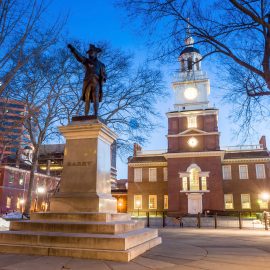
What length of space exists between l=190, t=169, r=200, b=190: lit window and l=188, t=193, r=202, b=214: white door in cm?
120

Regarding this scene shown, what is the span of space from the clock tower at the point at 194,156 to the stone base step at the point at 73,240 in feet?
110

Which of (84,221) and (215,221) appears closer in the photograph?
(84,221)

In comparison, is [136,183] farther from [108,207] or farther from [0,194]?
[108,207]

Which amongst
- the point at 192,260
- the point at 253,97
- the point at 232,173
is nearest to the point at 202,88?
the point at 232,173

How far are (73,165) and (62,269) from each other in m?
4.07

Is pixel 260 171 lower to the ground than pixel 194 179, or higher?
higher

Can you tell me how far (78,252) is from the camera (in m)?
5.54

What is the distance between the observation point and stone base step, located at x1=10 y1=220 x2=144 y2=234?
6.27 meters

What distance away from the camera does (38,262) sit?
4996 millimetres

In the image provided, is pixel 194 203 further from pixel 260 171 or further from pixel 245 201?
pixel 260 171

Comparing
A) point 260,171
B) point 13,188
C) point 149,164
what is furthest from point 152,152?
point 13,188

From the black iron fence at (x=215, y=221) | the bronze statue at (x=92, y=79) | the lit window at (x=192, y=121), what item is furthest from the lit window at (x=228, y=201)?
the bronze statue at (x=92, y=79)

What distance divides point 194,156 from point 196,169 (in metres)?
1.89

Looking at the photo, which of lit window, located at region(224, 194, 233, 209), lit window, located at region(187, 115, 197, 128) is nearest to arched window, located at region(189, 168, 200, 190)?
lit window, located at region(224, 194, 233, 209)
